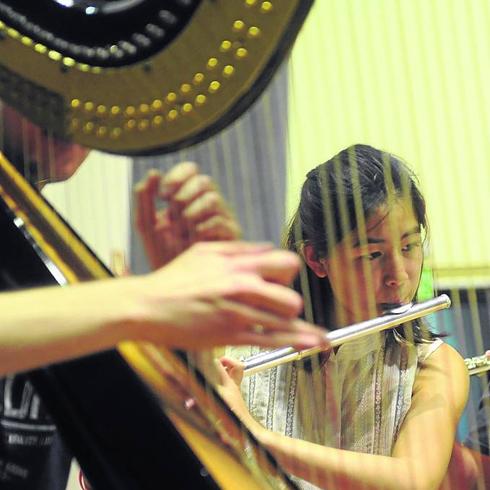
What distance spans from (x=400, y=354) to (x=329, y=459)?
17 cm

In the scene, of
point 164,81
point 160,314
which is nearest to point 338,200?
point 164,81

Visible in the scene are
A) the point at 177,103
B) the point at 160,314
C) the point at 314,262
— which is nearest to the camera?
the point at 160,314

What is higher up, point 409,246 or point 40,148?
point 40,148

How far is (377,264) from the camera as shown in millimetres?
689

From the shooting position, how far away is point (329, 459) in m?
0.71

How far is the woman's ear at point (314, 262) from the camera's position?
73cm

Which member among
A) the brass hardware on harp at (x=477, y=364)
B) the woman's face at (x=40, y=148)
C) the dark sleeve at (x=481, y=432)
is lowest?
the dark sleeve at (x=481, y=432)

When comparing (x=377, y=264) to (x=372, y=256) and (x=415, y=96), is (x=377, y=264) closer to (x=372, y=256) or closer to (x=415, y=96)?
(x=372, y=256)

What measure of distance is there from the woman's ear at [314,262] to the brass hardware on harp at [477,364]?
0.17m

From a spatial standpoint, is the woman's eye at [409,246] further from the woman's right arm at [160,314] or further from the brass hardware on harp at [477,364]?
the woman's right arm at [160,314]

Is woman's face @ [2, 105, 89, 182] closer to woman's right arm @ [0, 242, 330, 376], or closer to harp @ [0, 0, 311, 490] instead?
harp @ [0, 0, 311, 490]

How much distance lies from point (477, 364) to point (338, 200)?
245 mm

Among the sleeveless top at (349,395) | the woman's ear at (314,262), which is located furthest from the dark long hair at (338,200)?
the sleeveless top at (349,395)

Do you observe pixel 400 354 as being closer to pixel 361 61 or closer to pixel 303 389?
pixel 303 389
